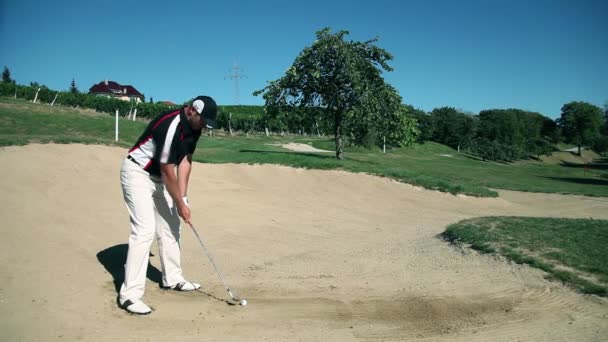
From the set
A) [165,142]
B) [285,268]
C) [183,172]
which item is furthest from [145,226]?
[285,268]

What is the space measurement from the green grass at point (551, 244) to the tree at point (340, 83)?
15.3 metres

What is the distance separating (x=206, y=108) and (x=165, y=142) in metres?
0.66

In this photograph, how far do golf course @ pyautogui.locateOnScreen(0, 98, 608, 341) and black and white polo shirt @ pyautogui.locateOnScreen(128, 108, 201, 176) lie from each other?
1.80 metres

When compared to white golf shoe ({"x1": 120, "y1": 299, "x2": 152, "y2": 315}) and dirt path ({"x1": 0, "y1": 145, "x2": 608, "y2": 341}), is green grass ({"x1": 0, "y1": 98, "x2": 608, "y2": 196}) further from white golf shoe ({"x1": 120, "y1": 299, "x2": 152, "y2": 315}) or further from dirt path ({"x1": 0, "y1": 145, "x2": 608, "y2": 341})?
white golf shoe ({"x1": 120, "y1": 299, "x2": 152, "y2": 315})

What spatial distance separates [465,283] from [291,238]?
4271 millimetres

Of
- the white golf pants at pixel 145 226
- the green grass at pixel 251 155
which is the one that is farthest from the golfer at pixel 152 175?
the green grass at pixel 251 155

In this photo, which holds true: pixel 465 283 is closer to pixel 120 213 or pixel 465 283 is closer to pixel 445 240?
pixel 445 240

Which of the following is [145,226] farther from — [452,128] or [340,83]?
[452,128]

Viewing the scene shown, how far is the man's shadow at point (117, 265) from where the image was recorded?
646 cm

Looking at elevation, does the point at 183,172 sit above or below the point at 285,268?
above

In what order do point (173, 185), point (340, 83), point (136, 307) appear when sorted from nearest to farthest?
point (136, 307) → point (173, 185) → point (340, 83)

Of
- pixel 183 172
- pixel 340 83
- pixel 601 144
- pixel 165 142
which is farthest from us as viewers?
pixel 601 144

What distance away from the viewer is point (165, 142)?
544 cm

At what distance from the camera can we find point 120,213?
9.94 m
